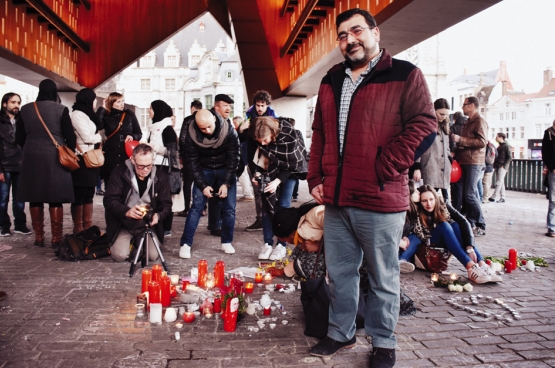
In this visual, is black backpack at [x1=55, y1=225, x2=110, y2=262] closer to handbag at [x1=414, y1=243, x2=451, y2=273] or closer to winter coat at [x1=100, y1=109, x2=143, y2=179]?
winter coat at [x1=100, y1=109, x2=143, y2=179]

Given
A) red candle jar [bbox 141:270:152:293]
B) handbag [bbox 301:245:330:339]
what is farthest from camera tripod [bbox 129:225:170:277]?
handbag [bbox 301:245:330:339]

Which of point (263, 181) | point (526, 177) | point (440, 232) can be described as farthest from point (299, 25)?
point (526, 177)

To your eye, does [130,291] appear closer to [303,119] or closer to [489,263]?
[489,263]

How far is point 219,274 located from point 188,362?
5.78 ft

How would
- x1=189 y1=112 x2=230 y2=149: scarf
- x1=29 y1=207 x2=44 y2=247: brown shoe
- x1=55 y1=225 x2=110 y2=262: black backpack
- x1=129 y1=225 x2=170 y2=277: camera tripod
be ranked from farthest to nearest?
x1=29 y1=207 x2=44 y2=247: brown shoe → x1=189 y1=112 x2=230 y2=149: scarf → x1=55 y1=225 x2=110 y2=262: black backpack → x1=129 y1=225 x2=170 y2=277: camera tripod

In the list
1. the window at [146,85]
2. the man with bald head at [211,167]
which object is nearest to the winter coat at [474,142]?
the man with bald head at [211,167]

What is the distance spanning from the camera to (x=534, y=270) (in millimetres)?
5887

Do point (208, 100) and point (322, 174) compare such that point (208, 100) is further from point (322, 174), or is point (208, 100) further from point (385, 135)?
point (385, 135)

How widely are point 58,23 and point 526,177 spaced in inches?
654

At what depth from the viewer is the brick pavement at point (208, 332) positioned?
3.32 metres

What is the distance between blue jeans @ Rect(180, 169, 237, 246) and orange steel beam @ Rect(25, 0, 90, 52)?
5.76 m

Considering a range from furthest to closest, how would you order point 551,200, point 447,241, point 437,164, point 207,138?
1. point 551,200
2. point 437,164
3. point 207,138
4. point 447,241

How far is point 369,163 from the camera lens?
3084 mm

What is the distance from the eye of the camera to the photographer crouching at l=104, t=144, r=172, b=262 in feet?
18.9
